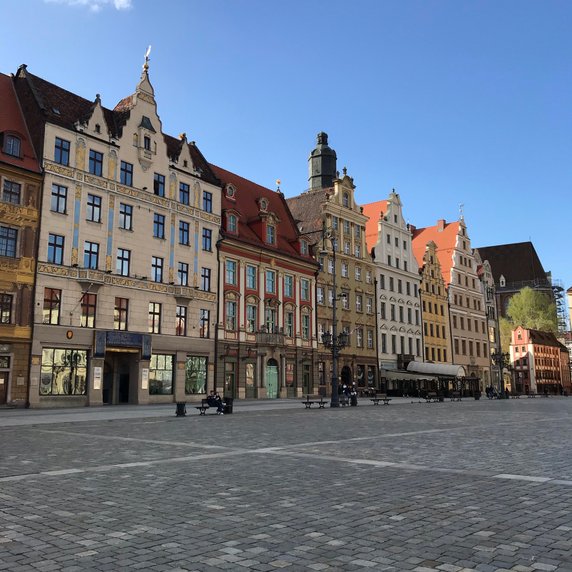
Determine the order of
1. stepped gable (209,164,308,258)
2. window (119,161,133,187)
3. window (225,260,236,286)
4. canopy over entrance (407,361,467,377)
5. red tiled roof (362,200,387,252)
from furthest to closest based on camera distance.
Result: 1. red tiled roof (362,200,387,252)
2. canopy over entrance (407,361,467,377)
3. stepped gable (209,164,308,258)
4. window (225,260,236,286)
5. window (119,161,133,187)

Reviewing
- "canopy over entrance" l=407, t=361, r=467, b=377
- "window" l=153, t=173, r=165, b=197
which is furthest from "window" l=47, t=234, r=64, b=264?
"canopy over entrance" l=407, t=361, r=467, b=377

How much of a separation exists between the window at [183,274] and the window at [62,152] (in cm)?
1110

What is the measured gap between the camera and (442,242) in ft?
286

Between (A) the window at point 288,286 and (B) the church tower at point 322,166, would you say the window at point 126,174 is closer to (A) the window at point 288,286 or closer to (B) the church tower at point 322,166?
(A) the window at point 288,286

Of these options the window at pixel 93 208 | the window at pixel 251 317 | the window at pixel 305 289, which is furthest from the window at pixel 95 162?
the window at pixel 305 289

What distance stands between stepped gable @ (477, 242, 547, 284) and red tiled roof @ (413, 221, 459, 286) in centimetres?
5563

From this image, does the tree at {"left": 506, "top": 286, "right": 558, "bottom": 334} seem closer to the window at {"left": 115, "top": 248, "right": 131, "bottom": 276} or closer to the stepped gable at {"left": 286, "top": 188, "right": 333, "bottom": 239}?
the stepped gable at {"left": 286, "top": 188, "right": 333, "bottom": 239}

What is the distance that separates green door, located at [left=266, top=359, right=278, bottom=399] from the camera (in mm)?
51688

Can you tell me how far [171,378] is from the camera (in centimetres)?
4369

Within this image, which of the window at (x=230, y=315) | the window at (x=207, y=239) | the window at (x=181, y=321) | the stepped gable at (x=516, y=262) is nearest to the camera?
the window at (x=181, y=321)

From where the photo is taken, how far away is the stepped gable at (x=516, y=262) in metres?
137

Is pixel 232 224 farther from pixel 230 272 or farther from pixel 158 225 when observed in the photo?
pixel 158 225

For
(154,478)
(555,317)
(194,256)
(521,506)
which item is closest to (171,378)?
(194,256)

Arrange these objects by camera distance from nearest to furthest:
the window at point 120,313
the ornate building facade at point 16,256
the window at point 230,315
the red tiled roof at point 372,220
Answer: the ornate building facade at point 16,256, the window at point 120,313, the window at point 230,315, the red tiled roof at point 372,220
